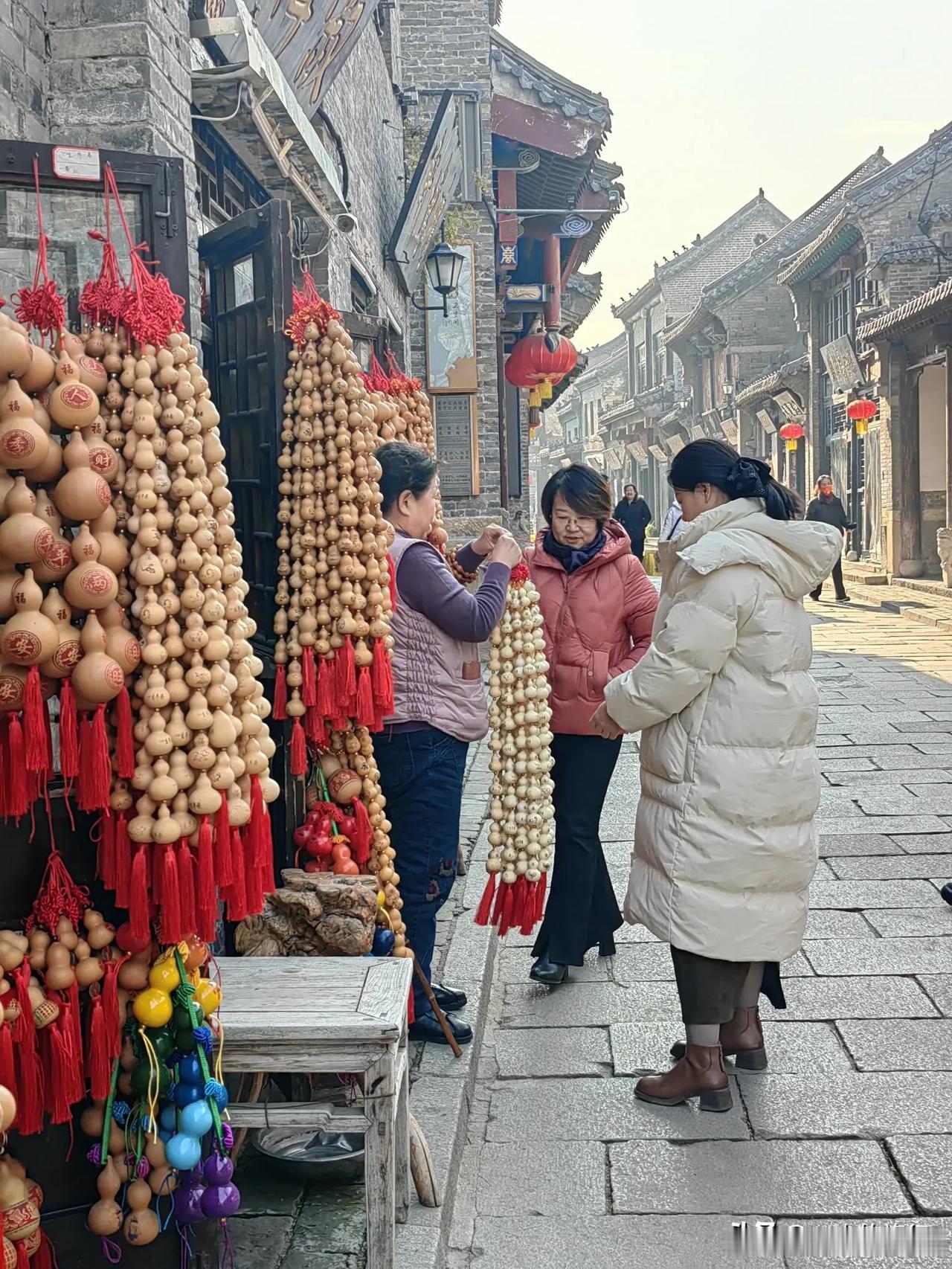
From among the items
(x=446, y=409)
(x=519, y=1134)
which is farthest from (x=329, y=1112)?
(x=446, y=409)

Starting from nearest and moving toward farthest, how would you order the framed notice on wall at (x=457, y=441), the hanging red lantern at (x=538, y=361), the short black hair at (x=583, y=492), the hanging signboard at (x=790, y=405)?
the short black hair at (x=583, y=492)
the framed notice on wall at (x=457, y=441)
the hanging red lantern at (x=538, y=361)
the hanging signboard at (x=790, y=405)

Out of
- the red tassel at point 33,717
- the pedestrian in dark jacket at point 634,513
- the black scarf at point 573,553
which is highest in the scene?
the pedestrian in dark jacket at point 634,513

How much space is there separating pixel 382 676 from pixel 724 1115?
5.35 feet

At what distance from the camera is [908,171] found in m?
25.3

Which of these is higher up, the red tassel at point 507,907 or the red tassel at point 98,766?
the red tassel at point 98,766

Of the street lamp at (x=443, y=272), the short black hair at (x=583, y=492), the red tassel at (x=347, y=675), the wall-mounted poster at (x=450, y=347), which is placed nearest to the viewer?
the red tassel at (x=347, y=675)

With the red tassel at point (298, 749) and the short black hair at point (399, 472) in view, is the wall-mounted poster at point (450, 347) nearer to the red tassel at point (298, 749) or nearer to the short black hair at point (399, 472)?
the short black hair at point (399, 472)

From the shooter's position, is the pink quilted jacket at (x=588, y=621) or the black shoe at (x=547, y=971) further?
the black shoe at (x=547, y=971)

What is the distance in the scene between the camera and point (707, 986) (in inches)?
144

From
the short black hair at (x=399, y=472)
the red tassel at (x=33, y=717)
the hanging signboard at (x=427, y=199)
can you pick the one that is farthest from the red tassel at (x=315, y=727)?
the hanging signboard at (x=427, y=199)

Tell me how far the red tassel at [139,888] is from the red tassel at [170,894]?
33 mm

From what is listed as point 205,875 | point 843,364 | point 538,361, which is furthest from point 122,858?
point 843,364

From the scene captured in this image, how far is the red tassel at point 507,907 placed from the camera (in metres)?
4.38

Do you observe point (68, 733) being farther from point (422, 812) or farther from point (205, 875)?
point (422, 812)
